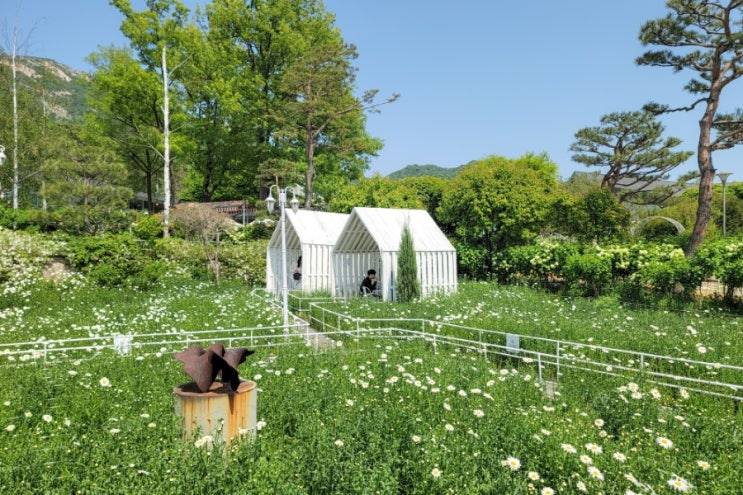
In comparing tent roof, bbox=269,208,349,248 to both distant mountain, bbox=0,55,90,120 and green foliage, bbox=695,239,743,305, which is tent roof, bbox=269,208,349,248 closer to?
green foliage, bbox=695,239,743,305

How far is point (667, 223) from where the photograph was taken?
2864cm

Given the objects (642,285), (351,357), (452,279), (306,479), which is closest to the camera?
(306,479)

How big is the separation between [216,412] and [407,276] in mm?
10754

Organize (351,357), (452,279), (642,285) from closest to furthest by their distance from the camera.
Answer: (351,357)
(642,285)
(452,279)

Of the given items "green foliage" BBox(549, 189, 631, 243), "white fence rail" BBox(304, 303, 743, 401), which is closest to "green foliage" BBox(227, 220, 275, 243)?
"green foliage" BBox(549, 189, 631, 243)

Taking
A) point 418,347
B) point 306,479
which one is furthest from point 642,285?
point 306,479

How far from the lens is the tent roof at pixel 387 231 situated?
1567 centimetres

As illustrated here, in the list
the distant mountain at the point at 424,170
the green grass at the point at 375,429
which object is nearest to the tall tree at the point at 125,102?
the green grass at the point at 375,429

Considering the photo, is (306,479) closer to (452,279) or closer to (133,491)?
(133,491)

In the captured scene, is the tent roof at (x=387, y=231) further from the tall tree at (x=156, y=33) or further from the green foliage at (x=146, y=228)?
the tall tree at (x=156, y=33)

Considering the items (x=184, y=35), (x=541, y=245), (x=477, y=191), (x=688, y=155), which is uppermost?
(x=184, y=35)

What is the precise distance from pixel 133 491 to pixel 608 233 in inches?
751

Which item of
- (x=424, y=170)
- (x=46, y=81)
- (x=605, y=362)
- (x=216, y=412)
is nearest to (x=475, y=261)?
(x=605, y=362)

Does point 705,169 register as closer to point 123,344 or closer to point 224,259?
point 123,344
